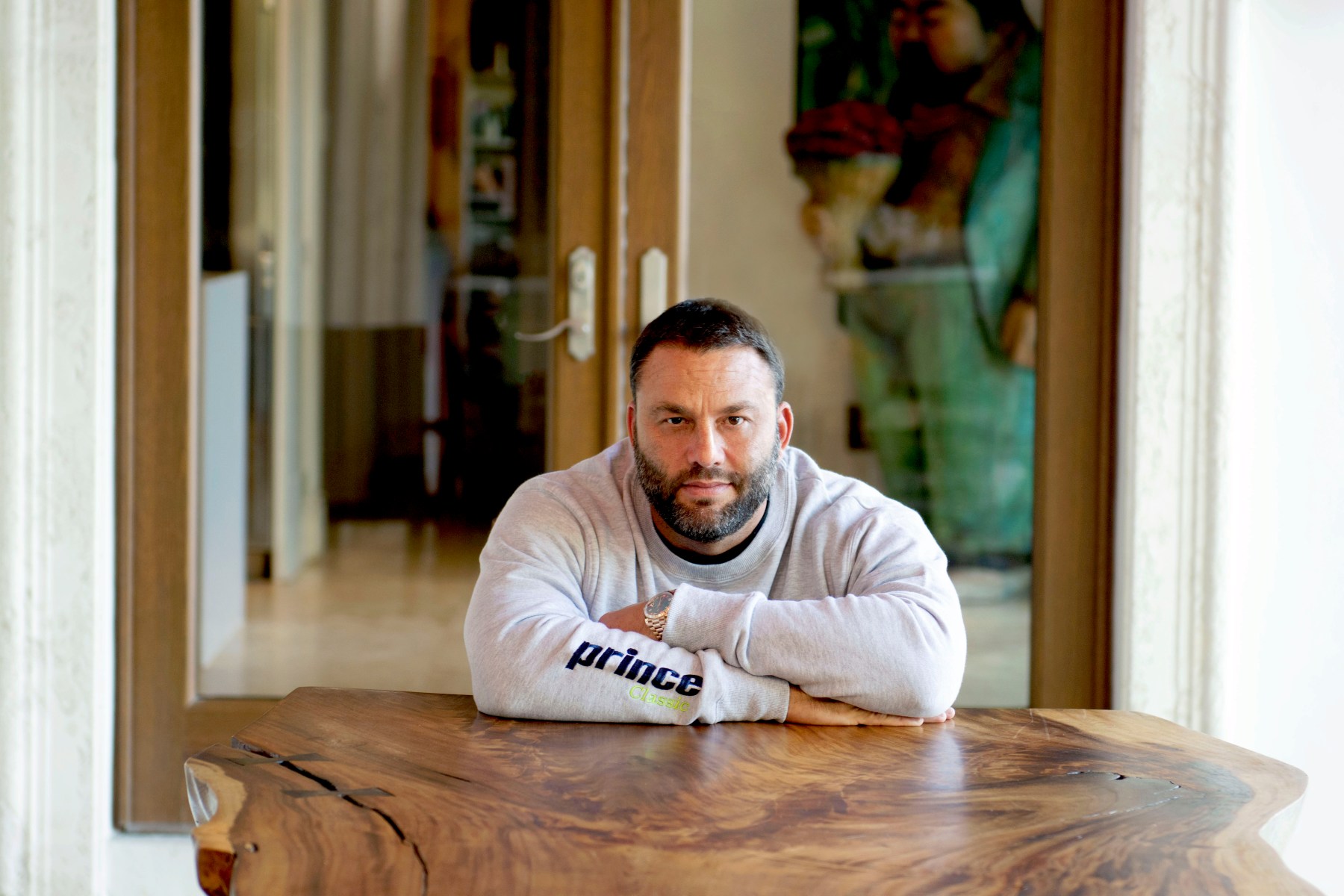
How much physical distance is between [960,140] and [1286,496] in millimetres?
987

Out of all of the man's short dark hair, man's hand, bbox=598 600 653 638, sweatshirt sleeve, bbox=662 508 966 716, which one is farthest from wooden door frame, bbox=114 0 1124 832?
sweatshirt sleeve, bbox=662 508 966 716

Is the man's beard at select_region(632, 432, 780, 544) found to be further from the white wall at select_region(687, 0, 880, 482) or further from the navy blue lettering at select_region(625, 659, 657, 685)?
the white wall at select_region(687, 0, 880, 482)

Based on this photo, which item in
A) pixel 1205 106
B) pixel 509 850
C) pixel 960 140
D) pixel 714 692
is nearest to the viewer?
pixel 509 850

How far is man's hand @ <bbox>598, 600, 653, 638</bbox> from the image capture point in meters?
1.58

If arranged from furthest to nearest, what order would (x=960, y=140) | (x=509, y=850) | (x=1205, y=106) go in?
(x=960, y=140) → (x=1205, y=106) → (x=509, y=850)

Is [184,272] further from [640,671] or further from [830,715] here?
[830,715]

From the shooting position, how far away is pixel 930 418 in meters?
2.69

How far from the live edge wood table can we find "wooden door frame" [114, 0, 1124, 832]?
114 cm

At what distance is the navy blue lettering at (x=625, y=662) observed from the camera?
4.82 feet

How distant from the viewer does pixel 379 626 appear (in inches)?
107

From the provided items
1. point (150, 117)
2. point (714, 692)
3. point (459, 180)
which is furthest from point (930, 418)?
point (150, 117)

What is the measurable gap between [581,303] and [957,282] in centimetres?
80

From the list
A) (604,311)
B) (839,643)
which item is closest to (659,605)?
(839,643)

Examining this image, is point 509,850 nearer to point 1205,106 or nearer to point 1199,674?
point 1199,674
